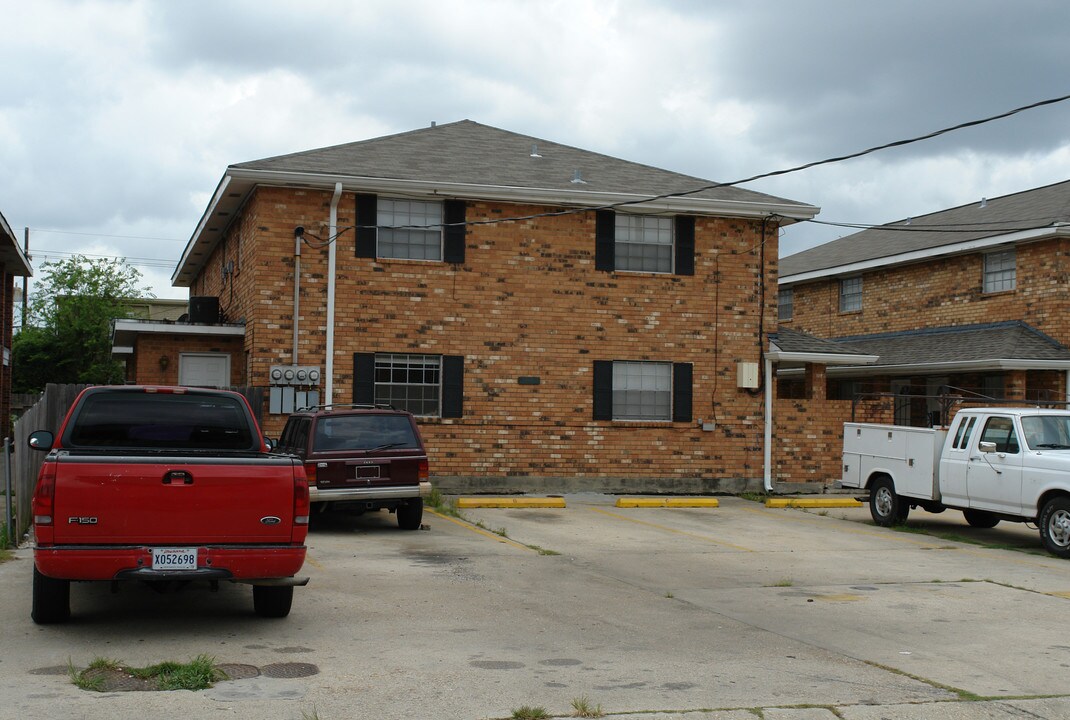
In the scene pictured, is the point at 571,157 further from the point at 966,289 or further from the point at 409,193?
the point at 966,289

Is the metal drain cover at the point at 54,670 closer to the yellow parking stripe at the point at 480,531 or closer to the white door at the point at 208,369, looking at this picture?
the yellow parking stripe at the point at 480,531

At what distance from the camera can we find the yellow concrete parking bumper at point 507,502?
18.0 m

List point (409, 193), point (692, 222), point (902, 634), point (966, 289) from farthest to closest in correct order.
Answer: point (966, 289), point (692, 222), point (409, 193), point (902, 634)

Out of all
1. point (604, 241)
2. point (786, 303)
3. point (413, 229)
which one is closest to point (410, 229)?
point (413, 229)

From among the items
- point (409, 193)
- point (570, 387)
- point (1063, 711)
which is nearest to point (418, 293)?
point (409, 193)

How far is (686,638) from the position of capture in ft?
27.0

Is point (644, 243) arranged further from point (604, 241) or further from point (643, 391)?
point (643, 391)

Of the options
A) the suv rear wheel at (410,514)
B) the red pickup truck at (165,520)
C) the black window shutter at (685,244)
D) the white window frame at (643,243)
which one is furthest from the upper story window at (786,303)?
the red pickup truck at (165,520)

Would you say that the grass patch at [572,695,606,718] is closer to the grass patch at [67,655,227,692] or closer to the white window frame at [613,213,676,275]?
the grass patch at [67,655,227,692]

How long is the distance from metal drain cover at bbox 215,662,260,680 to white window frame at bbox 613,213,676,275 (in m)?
15.0

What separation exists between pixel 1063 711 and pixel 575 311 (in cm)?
1495

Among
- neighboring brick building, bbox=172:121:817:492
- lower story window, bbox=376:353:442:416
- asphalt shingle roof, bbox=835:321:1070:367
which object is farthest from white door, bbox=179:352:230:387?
asphalt shingle roof, bbox=835:321:1070:367

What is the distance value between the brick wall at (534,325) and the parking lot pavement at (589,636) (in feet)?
22.2

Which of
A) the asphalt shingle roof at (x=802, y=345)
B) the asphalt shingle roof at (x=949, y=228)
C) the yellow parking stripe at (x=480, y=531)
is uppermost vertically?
the asphalt shingle roof at (x=949, y=228)
